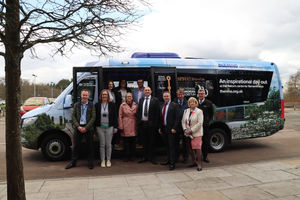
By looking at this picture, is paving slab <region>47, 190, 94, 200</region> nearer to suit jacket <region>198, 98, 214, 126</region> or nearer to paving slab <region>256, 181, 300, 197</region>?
paving slab <region>256, 181, 300, 197</region>

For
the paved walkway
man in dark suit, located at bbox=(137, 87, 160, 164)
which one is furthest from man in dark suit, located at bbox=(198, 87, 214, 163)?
man in dark suit, located at bbox=(137, 87, 160, 164)

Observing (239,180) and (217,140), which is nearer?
(239,180)

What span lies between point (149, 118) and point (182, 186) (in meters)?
2.09

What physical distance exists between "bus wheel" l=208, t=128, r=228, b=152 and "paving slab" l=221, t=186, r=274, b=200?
3.18 metres

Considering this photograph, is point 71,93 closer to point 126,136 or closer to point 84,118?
point 84,118

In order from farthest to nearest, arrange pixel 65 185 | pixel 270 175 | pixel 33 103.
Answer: pixel 33 103
pixel 270 175
pixel 65 185

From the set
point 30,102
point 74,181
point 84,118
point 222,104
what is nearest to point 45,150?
point 84,118

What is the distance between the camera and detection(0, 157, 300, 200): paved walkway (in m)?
4.17

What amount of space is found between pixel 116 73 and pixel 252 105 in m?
4.27

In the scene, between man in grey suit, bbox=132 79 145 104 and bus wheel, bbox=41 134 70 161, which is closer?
Result: bus wheel, bbox=41 134 70 161

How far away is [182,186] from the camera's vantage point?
466 cm

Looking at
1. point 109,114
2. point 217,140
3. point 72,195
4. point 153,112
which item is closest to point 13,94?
point 72,195

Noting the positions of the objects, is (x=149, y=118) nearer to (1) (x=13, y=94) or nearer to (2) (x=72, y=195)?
(2) (x=72, y=195)

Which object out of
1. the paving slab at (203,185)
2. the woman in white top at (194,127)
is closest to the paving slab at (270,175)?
the paving slab at (203,185)
